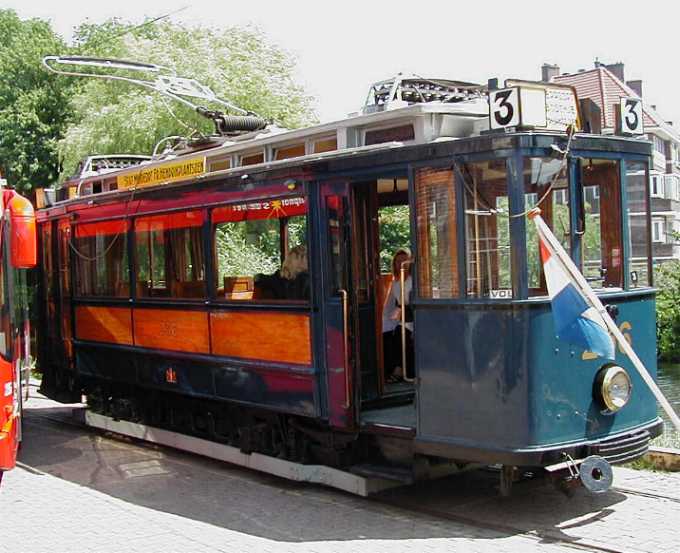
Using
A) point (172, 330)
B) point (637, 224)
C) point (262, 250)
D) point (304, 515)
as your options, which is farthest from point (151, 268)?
point (637, 224)

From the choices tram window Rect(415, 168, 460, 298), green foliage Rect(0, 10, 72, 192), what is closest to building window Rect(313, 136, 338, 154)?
tram window Rect(415, 168, 460, 298)

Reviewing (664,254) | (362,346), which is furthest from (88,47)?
(362,346)

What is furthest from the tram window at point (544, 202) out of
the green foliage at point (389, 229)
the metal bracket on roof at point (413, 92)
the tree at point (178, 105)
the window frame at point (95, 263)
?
the tree at point (178, 105)

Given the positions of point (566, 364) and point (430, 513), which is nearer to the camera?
point (566, 364)

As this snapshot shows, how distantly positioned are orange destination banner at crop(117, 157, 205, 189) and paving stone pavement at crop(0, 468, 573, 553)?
11.0ft

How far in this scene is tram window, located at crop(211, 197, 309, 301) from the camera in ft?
27.0

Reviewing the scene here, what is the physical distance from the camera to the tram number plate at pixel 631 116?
7609 mm

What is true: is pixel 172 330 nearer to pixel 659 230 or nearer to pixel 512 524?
pixel 512 524

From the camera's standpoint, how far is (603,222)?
24.3 feet

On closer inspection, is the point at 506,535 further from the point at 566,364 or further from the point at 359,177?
the point at 359,177

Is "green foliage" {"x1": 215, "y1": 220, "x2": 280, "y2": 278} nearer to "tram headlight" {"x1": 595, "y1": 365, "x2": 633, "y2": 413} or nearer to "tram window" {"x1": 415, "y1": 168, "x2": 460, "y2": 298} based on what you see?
"tram window" {"x1": 415, "y1": 168, "x2": 460, "y2": 298}

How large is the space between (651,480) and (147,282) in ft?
17.8

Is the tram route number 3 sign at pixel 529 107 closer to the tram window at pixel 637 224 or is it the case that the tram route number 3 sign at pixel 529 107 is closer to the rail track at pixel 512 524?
the tram window at pixel 637 224

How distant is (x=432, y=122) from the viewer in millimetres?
7258
